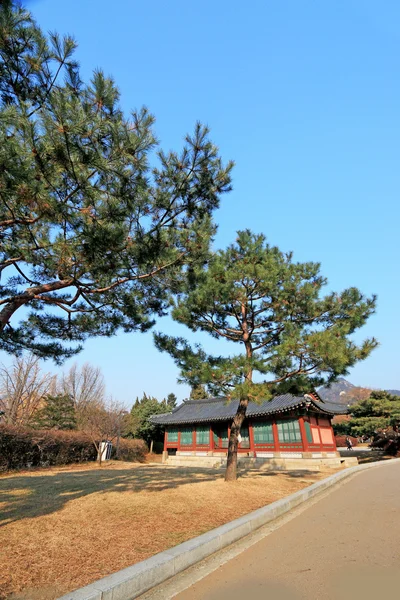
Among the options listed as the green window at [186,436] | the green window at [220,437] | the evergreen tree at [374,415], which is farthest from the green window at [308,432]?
the green window at [186,436]

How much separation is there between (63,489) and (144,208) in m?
7.04

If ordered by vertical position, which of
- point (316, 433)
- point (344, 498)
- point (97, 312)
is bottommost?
point (344, 498)

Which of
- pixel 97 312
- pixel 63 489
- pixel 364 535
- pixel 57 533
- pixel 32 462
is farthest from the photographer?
pixel 32 462

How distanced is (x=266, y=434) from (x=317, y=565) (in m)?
18.1

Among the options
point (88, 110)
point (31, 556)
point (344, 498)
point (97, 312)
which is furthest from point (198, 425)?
point (88, 110)

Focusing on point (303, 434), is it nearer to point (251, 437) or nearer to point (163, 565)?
point (251, 437)

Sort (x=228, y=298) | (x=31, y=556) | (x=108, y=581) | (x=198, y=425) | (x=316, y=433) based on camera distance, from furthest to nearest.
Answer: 1. (x=198, y=425)
2. (x=316, y=433)
3. (x=228, y=298)
4. (x=31, y=556)
5. (x=108, y=581)

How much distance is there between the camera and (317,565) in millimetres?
3303

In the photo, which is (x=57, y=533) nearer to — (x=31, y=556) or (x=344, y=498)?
(x=31, y=556)

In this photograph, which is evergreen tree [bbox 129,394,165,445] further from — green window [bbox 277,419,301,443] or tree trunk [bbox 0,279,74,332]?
tree trunk [bbox 0,279,74,332]

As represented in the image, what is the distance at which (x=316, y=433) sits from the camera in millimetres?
19812

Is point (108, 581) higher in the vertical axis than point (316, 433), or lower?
lower

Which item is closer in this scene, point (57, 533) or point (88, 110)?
point (88, 110)

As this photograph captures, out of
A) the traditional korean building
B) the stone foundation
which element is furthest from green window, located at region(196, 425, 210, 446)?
the stone foundation
